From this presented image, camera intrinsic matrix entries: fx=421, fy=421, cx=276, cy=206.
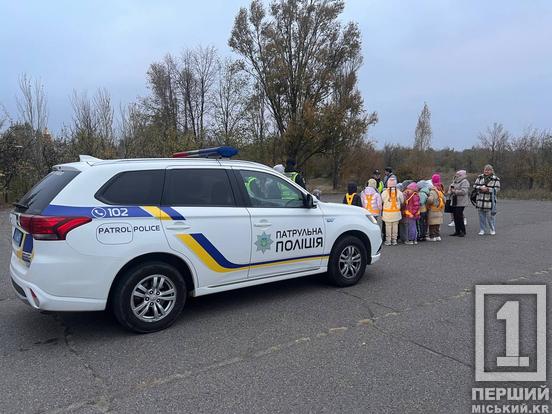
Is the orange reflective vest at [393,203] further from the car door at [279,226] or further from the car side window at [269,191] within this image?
the car side window at [269,191]

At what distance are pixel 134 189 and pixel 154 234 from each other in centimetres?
55

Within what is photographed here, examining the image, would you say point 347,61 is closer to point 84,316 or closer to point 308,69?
point 308,69

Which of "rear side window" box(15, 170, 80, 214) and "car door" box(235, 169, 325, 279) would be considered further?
"car door" box(235, 169, 325, 279)

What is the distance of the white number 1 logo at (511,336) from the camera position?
3.83 meters

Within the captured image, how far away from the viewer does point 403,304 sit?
5.46 meters

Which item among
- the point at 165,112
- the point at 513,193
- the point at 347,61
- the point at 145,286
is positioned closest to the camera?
the point at 145,286

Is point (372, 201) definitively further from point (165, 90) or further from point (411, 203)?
point (165, 90)

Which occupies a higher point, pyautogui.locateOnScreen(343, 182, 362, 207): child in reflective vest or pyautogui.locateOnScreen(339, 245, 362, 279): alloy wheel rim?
pyautogui.locateOnScreen(343, 182, 362, 207): child in reflective vest

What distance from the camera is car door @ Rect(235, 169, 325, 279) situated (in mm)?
5273

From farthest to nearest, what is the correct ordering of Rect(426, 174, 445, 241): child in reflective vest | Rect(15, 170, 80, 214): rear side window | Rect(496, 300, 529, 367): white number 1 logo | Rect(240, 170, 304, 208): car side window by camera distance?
Rect(426, 174, 445, 241): child in reflective vest → Rect(240, 170, 304, 208): car side window → Rect(15, 170, 80, 214): rear side window → Rect(496, 300, 529, 367): white number 1 logo

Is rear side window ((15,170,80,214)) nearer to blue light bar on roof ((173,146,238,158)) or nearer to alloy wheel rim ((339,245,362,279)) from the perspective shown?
blue light bar on roof ((173,146,238,158))

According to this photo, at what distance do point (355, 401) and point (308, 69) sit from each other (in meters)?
30.1

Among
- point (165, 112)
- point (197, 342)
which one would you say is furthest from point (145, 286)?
point (165, 112)

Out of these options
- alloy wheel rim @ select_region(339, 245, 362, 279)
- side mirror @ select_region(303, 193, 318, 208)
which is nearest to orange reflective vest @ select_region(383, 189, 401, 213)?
alloy wheel rim @ select_region(339, 245, 362, 279)
